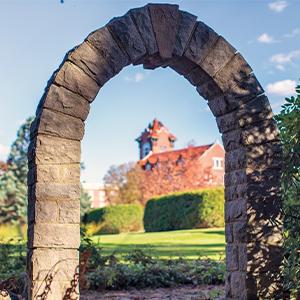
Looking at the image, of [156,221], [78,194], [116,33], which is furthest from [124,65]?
[156,221]

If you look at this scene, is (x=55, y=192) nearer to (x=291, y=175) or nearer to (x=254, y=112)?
(x=254, y=112)

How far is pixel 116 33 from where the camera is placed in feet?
16.3

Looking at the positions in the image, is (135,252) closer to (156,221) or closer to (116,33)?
(116,33)

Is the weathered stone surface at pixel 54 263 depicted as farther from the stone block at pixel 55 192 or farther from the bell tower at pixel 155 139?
the bell tower at pixel 155 139

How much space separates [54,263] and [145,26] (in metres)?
2.18

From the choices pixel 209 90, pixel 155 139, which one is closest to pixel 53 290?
pixel 209 90

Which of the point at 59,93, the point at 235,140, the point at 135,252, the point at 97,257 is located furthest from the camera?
the point at 135,252

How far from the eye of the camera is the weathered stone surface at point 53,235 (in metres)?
4.54

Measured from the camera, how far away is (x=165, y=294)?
7164 mm

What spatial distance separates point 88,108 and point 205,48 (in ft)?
4.17

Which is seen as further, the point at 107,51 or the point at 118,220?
the point at 118,220

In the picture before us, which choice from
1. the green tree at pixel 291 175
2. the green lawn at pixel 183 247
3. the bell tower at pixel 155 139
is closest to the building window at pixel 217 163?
the bell tower at pixel 155 139

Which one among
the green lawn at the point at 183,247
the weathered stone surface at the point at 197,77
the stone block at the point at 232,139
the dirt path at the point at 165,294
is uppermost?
the weathered stone surface at the point at 197,77

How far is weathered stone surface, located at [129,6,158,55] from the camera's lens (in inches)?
199
